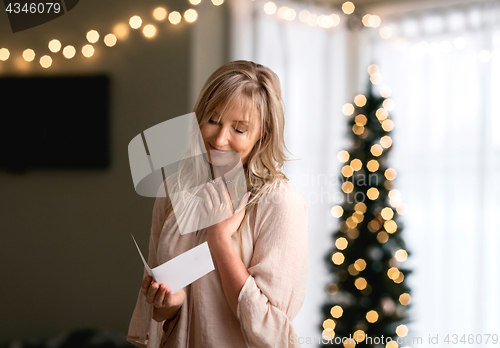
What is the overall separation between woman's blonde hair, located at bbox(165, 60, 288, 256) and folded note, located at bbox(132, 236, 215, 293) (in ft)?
0.57

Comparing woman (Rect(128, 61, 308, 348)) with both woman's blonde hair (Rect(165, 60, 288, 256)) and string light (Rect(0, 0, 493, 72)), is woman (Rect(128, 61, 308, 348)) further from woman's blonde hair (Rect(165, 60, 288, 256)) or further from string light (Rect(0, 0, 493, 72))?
string light (Rect(0, 0, 493, 72))

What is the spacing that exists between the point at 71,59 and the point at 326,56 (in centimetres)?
171

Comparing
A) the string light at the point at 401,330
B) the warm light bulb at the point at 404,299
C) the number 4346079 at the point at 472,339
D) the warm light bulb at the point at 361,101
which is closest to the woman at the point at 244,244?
the warm light bulb at the point at 361,101

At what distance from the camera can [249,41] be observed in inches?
102

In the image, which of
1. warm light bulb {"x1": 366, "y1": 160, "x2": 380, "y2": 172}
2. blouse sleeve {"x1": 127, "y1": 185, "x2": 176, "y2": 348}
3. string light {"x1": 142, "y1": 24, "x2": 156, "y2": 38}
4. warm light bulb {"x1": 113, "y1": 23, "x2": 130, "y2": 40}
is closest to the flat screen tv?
warm light bulb {"x1": 113, "y1": 23, "x2": 130, "y2": 40}

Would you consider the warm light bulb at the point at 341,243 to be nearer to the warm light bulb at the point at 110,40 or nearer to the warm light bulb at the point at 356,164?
the warm light bulb at the point at 356,164

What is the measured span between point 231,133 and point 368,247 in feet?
4.89

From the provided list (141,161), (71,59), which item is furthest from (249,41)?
(141,161)

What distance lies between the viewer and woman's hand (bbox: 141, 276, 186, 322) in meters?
0.94

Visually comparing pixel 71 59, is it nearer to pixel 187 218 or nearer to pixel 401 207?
pixel 187 218

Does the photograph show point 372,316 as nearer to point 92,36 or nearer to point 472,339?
point 472,339

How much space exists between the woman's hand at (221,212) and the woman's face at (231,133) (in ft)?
0.38

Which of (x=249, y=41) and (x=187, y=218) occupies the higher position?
(x=249, y=41)

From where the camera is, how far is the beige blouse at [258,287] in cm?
92
